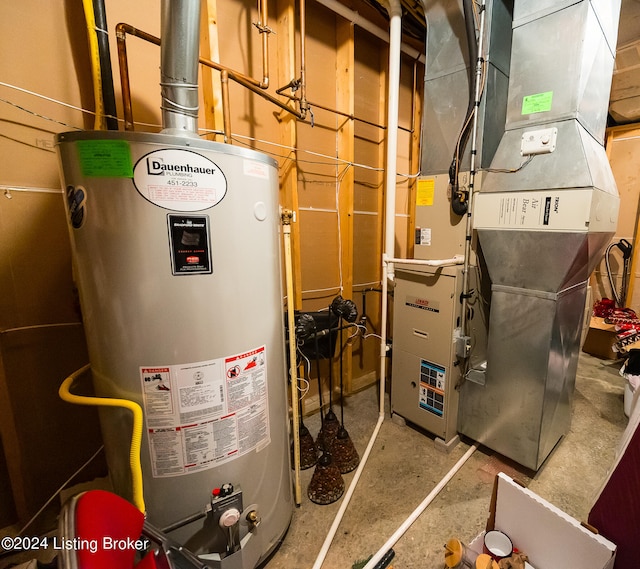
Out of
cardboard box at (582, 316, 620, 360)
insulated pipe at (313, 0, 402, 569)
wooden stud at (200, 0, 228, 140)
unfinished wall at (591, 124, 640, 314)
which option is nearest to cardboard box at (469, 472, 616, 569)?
insulated pipe at (313, 0, 402, 569)

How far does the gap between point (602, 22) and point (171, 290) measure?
2349 millimetres

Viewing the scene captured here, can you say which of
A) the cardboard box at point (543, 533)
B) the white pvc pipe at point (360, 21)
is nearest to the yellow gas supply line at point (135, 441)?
the cardboard box at point (543, 533)

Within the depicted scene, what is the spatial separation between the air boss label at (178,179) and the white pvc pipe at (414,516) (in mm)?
1531

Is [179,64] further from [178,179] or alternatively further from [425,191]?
[425,191]

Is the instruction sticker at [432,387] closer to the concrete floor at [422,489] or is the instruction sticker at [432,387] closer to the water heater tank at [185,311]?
the concrete floor at [422,489]

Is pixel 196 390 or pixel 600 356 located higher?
pixel 196 390

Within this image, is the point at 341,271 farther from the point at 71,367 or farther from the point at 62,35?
the point at 62,35

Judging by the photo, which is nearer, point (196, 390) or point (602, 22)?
point (196, 390)

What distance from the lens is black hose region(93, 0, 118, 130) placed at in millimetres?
1161

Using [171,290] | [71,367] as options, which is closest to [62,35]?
[171,290]

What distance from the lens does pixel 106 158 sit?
0.80 m

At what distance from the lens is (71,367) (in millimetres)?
1436

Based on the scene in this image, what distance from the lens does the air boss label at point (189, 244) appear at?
85 centimetres

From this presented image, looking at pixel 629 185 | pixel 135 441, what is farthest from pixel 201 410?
pixel 629 185
